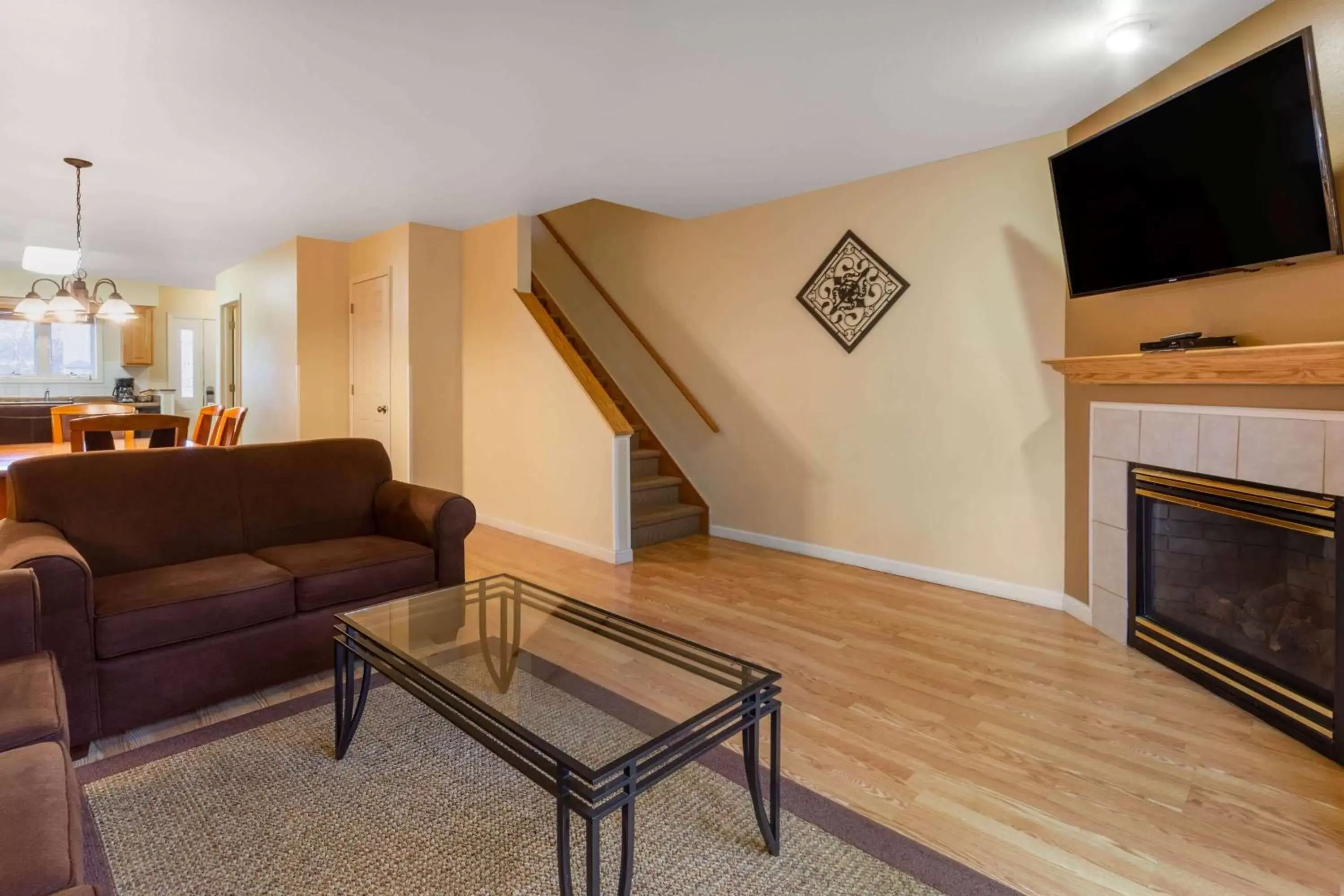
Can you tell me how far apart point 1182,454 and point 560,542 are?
11.4ft

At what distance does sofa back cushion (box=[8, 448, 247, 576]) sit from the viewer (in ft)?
7.76

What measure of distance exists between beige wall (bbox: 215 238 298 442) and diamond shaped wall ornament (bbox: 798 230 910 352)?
Answer: 4.24 meters

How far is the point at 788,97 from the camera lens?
9.65ft

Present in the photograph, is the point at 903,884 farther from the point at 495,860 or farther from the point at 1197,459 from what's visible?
the point at 1197,459

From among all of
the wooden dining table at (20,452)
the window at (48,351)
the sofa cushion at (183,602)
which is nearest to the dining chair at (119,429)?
the wooden dining table at (20,452)

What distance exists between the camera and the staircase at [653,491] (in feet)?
15.9

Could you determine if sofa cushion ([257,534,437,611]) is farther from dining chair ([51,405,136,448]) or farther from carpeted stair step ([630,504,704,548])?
carpeted stair step ([630,504,704,548])

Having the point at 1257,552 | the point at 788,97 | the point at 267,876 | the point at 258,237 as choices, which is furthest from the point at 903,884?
the point at 258,237

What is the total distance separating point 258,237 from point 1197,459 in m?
6.46

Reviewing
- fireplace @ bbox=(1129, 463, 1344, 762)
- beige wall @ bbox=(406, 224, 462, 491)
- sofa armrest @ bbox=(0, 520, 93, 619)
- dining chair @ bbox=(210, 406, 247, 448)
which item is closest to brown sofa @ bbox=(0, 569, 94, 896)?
sofa armrest @ bbox=(0, 520, 93, 619)

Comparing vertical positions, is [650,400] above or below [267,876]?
above

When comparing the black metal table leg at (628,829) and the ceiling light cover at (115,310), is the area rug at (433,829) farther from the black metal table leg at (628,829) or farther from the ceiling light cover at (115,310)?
the ceiling light cover at (115,310)

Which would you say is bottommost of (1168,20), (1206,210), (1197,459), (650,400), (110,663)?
(110,663)

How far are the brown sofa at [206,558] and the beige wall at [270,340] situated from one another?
292 centimetres
